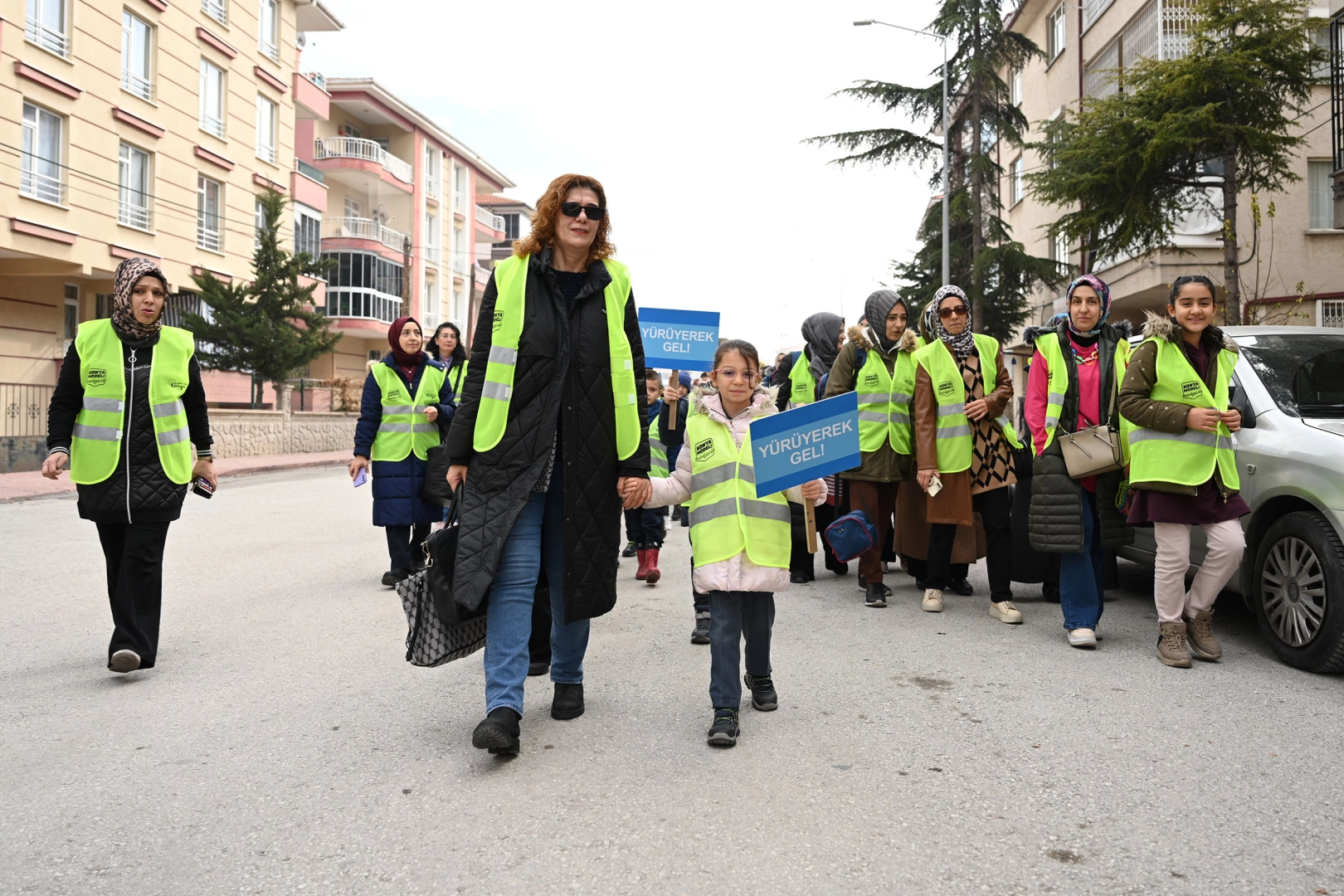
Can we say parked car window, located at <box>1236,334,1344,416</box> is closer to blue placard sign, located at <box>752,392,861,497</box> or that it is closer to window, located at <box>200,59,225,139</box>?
blue placard sign, located at <box>752,392,861,497</box>

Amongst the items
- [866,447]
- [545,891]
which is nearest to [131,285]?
[545,891]

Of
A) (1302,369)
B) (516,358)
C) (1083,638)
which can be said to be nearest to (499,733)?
(516,358)

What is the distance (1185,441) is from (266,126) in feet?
112

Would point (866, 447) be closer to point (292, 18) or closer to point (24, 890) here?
point (24, 890)

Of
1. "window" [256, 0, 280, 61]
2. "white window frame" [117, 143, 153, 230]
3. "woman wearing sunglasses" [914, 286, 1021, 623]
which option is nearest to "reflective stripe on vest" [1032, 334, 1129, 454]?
"woman wearing sunglasses" [914, 286, 1021, 623]

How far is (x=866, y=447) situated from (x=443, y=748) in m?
4.10

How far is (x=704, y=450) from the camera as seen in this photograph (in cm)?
445

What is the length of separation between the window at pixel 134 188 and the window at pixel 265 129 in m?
6.39

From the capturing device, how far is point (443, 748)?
4.08 metres

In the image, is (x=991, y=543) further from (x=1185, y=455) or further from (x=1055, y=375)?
(x=1185, y=455)

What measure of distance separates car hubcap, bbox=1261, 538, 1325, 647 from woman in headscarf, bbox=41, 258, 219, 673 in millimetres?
5464

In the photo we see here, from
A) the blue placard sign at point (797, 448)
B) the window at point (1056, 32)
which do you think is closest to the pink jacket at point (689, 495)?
the blue placard sign at point (797, 448)

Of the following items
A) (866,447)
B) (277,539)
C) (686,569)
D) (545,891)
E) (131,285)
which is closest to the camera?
(545,891)

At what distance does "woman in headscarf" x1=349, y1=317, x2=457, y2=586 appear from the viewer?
7840mm
